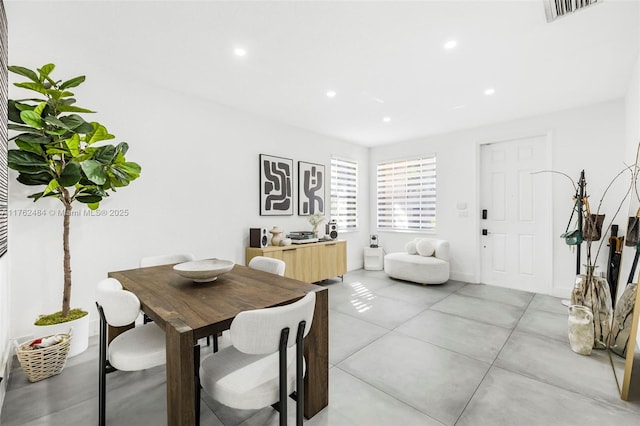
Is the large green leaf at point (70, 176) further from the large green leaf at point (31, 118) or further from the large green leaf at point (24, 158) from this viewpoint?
the large green leaf at point (31, 118)

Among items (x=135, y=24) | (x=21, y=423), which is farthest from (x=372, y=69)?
(x=21, y=423)

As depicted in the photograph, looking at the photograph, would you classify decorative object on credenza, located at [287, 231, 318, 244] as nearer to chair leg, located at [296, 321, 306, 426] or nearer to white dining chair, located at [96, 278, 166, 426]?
white dining chair, located at [96, 278, 166, 426]

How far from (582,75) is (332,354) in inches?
152

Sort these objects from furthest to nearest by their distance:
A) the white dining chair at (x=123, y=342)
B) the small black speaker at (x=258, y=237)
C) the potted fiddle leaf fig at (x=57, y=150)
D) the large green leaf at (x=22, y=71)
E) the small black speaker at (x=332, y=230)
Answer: the small black speaker at (x=332, y=230)
the small black speaker at (x=258, y=237)
the potted fiddle leaf fig at (x=57, y=150)
the large green leaf at (x=22, y=71)
the white dining chair at (x=123, y=342)

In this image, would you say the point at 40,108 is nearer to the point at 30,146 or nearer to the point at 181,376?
the point at 30,146

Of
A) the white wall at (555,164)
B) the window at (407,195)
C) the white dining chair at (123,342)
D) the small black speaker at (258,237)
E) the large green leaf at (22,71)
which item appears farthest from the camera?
the window at (407,195)

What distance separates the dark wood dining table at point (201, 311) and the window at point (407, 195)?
163 inches

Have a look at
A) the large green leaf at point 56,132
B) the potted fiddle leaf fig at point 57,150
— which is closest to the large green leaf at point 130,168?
the potted fiddle leaf fig at point 57,150

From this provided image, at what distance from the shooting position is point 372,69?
2768mm

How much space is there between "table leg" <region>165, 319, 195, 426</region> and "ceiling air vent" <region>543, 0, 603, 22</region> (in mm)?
2974

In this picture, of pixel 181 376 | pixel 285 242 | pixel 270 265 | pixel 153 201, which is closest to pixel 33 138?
pixel 153 201

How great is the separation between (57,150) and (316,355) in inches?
96.9

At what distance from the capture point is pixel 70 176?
83.2 inches

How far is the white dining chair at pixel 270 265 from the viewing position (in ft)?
7.19
